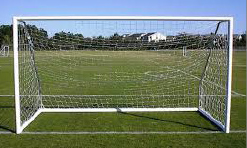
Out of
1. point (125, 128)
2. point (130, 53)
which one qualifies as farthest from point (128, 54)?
point (125, 128)

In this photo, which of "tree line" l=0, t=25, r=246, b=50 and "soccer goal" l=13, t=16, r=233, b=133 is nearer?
"soccer goal" l=13, t=16, r=233, b=133

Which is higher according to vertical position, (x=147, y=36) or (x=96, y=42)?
(x=147, y=36)

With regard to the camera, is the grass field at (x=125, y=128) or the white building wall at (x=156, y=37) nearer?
the grass field at (x=125, y=128)

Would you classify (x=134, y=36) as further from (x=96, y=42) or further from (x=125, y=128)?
(x=125, y=128)

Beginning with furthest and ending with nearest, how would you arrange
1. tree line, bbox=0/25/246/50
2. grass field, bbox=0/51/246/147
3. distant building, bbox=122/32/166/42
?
tree line, bbox=0/25/246/50
distant building, bbox=122/32/166/42
grass field, bbox=0/51/246/147

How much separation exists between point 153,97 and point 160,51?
1810 mm

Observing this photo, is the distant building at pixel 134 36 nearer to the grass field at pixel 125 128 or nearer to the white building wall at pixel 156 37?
the white building wall at pixel 156 37

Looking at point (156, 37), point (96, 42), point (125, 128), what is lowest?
point (125, 128)

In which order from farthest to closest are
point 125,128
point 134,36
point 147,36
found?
point 147,36 < point 134,36 < point 125,128

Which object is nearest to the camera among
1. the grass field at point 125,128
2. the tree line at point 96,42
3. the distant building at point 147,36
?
the grass field at point 125,128

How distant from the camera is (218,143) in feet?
19.2

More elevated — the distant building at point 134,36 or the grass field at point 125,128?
the distant building at point 134,36

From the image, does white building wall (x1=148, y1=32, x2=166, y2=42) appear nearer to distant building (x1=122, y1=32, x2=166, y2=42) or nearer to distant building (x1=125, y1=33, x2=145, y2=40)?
distant building (x1=122, y1=32, x2=166, y2=42)

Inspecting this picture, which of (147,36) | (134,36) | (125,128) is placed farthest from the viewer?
(147,36)
